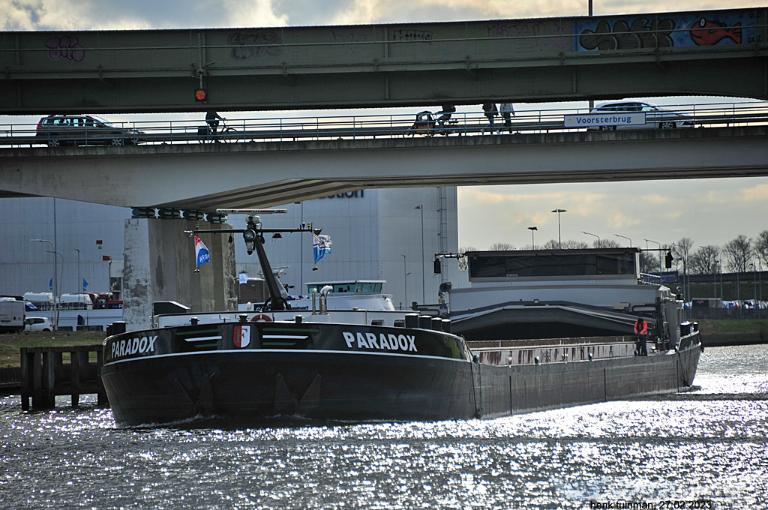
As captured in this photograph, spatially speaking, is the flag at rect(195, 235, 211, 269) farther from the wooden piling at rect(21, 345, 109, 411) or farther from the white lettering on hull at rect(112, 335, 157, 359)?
the wooden piling at rect(21, 345, 109, 411)

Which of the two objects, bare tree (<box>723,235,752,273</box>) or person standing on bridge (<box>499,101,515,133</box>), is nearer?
person standing on bridge (<box>499,101,515,133</box>)

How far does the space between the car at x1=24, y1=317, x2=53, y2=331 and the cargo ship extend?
62356 millimetres

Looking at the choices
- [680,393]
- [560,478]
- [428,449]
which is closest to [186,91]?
[680,393]

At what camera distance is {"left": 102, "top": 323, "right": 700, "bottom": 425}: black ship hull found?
2831 centimetres

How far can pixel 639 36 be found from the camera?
4691 cm

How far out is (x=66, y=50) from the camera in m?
48.2

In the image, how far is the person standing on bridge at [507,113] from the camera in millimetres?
45812

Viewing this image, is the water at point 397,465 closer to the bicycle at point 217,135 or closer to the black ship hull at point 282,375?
the black ship hull at point 282,375

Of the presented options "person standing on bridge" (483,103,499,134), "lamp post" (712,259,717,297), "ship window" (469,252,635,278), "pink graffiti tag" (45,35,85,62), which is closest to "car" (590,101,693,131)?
"person standing on bridge" (483,103,499,134)

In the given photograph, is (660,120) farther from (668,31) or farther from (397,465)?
(397,465)

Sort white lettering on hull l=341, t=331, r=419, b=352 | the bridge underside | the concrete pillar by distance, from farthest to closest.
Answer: the concrete pillar → the bridge underside → white lettering on hull l=341, t=331, r=419, b=352

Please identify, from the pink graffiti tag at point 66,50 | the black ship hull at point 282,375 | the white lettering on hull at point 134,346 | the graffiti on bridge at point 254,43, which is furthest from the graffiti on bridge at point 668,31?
the white lettering on hull at point 134,346

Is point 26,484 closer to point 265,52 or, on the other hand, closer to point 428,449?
point 428,449

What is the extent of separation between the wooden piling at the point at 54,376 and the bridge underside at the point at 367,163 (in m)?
5.54
